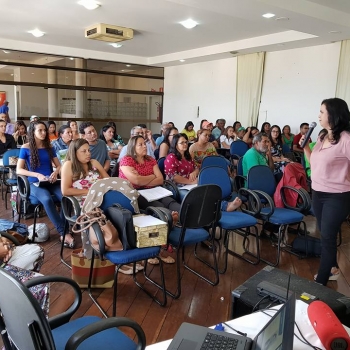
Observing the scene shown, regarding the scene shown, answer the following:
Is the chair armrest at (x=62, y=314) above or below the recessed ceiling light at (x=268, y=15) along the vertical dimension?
below

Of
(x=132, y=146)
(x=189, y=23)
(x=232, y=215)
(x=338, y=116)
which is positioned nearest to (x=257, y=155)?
(x=232, y=215)

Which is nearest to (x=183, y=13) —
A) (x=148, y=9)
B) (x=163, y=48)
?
(x=148, y=9)

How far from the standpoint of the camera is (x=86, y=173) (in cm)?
348

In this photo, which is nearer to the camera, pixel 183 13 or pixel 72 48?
pixel 183 13

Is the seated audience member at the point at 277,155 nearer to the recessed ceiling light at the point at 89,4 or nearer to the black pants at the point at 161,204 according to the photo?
the black pants at the point at 161,204

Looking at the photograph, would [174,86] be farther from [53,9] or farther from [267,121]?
[53,9]

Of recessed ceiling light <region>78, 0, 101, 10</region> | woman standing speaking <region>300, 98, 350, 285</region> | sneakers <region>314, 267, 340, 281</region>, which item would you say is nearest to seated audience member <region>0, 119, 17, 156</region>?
recessed ceiling light <region>78, 0, 101, 10</region>

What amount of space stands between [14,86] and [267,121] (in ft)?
22.0

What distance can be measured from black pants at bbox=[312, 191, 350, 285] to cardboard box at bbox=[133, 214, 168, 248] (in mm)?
1234

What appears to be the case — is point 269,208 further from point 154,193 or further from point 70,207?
point 70,207

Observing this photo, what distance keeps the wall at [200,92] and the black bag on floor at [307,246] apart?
6.27 m

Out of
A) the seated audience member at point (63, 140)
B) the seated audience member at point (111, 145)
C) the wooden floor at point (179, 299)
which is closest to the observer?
the wooden floor at point (179, 299)

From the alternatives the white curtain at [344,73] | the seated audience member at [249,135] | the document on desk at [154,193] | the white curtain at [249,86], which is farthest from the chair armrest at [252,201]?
the white curtain at [249,86]

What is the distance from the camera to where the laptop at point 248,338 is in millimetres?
1016
